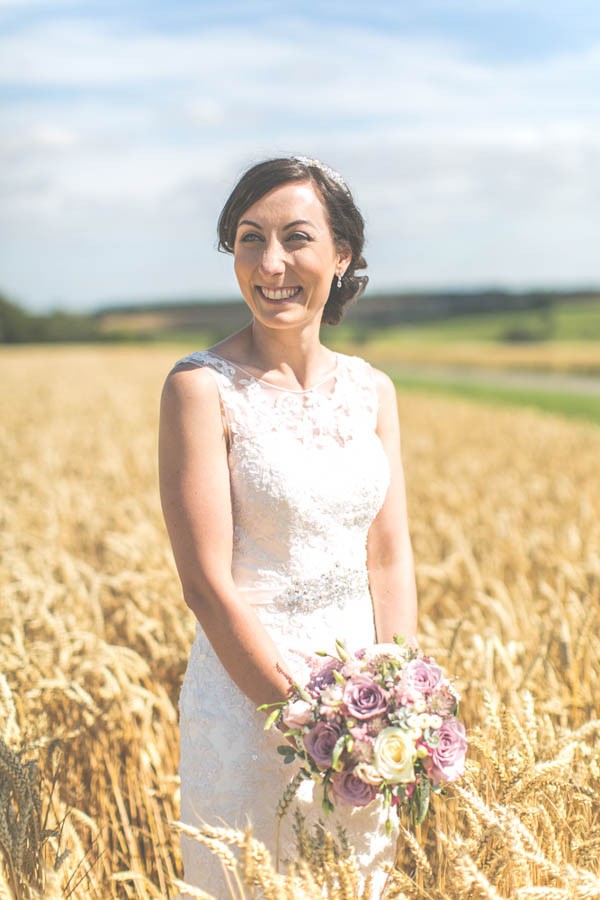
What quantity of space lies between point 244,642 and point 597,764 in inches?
46.8

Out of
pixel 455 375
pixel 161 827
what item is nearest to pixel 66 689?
pixel 161 827

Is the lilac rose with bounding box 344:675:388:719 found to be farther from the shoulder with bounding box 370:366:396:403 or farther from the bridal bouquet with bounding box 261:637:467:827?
the shoulder with bounding box 370:366:396:403

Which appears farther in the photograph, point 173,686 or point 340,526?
point 173,686

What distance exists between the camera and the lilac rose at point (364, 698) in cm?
189

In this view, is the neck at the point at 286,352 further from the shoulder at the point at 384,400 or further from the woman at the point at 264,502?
the shoulder at the point at 384,400

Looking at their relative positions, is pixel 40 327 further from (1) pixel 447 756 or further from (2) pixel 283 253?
(1) pixel 447 756

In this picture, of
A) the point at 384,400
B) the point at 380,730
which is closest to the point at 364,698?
the point at 380,730

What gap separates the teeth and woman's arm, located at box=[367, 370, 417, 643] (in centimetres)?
39

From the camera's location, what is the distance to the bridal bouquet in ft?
6.14

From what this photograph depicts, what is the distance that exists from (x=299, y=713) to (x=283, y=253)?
1.04m

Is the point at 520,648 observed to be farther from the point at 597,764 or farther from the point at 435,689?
the point at 435,689

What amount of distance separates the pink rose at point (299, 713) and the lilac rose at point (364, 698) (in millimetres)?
105

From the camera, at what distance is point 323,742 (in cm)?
192

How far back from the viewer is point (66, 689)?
3.10 m
